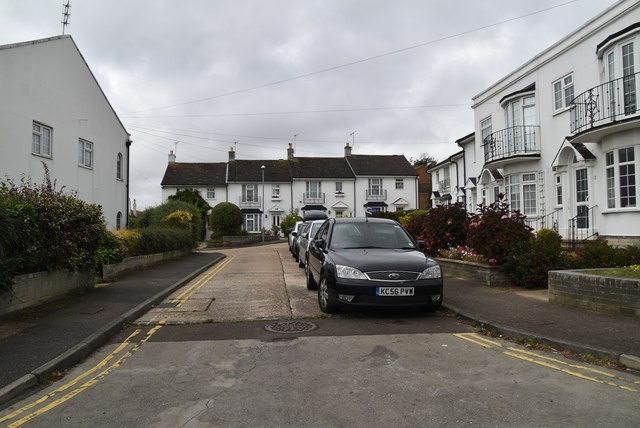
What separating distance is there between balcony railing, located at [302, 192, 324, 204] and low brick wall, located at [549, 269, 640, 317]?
42859 millimetres

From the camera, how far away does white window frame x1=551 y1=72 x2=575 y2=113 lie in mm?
16703

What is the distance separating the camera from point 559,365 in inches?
204

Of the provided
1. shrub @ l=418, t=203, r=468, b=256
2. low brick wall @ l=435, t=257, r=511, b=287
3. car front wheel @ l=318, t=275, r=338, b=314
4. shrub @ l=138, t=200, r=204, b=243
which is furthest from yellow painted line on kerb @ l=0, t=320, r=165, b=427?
shrub @ l=138, t=200, r=204, b=243

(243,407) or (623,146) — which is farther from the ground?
(623,146)

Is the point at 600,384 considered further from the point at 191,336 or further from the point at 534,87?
the point at 534,87

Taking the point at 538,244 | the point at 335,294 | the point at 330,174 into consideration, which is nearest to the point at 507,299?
the point at 538,244

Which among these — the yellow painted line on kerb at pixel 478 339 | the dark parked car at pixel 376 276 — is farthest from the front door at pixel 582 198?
the yellow painted line on kerb at pixel 478 339

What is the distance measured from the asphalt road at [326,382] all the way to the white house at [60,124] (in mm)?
12718

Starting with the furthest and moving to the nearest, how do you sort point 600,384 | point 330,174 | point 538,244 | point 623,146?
point 330,174, point 623,146, point 538,244, point 600,384

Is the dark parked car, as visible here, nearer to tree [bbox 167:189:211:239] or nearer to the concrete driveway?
the concrete driveway

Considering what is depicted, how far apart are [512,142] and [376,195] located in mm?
32150

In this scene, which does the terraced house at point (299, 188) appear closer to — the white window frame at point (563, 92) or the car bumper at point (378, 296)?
the white window frame at point (563, 92)

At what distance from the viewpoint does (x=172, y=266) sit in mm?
17016

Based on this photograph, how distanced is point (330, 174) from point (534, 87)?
33.8 metres
